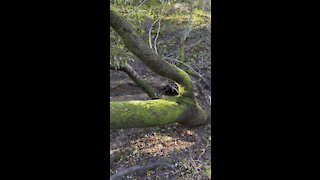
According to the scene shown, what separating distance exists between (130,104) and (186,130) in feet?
7.58

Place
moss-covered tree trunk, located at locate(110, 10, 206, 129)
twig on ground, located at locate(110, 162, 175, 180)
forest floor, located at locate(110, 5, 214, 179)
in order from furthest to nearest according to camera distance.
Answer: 1. forest floor, located at locate(110, 5, 214, 179)
2. twig on ground, located at locate(110, 162, 175, 180)
3. moss-covered tree trunk, located at locate(110, 10, 206, 129)

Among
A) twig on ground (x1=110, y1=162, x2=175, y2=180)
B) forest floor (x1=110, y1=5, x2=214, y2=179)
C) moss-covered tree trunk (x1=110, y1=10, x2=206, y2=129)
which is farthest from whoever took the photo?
forest floor (x1=110, y1=5, x2=214, y2=179)

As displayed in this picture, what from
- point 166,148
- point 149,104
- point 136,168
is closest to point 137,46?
point 149,104

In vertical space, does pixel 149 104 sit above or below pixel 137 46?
below

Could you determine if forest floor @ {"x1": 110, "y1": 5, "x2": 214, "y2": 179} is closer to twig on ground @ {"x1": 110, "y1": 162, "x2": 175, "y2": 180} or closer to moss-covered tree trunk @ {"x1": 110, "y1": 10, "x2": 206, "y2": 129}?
twig on ground @ {"x1": 110, "y1": 162, "x2": 175, "y2": 180}

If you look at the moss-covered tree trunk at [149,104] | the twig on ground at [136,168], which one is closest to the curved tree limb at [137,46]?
the moss-covered tree trunk at [149,104]

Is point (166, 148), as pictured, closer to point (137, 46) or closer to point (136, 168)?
point (136, 168)

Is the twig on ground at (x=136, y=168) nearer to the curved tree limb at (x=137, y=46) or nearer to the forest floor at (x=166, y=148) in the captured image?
the forest floor at (x=166, y=148)

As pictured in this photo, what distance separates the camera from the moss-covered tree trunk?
2902 mm

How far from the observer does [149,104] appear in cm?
322

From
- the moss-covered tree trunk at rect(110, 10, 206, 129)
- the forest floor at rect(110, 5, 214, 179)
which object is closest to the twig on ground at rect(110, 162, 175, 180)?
the forest floor at rect(110, 5, 214, 179)
